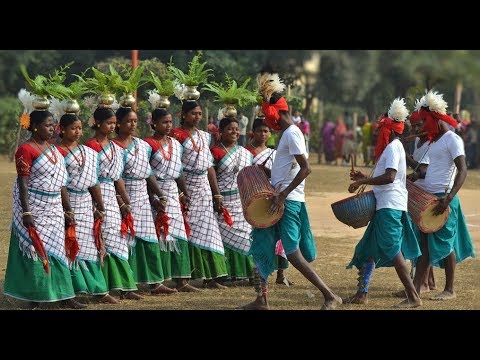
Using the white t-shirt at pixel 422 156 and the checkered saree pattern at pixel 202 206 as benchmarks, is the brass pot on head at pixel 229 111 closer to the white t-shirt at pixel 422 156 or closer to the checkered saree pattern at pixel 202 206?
the checkered saree pattern at pixel 202 206

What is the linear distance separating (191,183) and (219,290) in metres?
1.03

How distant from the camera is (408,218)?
800cm

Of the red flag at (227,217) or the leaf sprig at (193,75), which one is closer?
the leaf sprig at (193,75)

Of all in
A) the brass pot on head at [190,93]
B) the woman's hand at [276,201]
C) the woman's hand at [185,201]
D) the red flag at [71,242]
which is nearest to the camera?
the woman's hand at [276,201]

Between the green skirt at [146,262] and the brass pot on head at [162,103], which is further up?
the brass pot on head at [162,103]

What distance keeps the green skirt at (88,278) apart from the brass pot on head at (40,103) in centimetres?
129

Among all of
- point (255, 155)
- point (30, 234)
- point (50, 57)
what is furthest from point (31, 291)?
point (50, 57)

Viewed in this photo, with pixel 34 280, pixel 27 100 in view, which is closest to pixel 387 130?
pixel 27 100

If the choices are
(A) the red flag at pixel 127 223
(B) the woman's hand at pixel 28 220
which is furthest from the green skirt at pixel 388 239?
(B) the woman's hand at pixel 28 220

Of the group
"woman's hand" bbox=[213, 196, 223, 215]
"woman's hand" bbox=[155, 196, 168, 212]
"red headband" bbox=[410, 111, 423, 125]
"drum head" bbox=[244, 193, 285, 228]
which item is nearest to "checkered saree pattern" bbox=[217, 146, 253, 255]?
"woman's hand" bbox=[213, 196, 223, 215]

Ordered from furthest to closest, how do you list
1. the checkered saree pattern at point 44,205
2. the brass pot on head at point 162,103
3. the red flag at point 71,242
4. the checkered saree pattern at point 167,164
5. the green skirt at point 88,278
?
the brass pot on head at point 162,103, the checkered saree pattern at point 167,164, the green skirt at point 88,278, the red flag at point 71,242, the checkered saree pattern at point 44,205

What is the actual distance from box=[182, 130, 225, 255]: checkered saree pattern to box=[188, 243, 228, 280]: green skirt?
2.1 inches

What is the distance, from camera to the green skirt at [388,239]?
780cm

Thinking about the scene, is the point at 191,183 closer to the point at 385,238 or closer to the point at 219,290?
the point at 219,290
